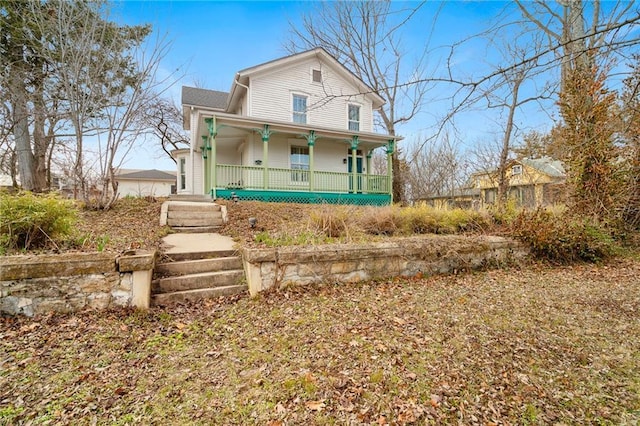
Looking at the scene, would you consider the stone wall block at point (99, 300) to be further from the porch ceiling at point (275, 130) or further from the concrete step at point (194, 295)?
the porch ceiling at point (275, 130)

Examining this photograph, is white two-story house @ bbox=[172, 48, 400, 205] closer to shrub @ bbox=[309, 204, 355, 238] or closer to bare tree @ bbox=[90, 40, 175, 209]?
bare tree @ bbox=[90, 40, 175, 209]

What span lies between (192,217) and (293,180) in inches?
239

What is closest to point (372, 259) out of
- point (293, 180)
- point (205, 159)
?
point (293, 180)

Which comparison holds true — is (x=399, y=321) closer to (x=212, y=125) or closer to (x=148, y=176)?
(x=212, y=125)

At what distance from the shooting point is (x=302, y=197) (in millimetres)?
11859

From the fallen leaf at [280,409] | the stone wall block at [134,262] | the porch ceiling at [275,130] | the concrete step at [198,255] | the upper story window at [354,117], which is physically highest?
the upper story window at [354,117]

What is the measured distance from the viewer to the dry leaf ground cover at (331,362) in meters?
1.92

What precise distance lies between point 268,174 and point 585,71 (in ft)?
32.3

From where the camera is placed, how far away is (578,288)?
14.0 feet

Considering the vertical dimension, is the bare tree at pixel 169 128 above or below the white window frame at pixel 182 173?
above

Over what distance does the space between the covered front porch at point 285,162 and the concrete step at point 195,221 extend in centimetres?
286

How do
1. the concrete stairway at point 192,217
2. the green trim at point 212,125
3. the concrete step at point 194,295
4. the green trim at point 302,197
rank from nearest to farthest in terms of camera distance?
the concrete step at point 194,295
the concrete stairway at point 192,217
the green trim at point 212,125
the green trim at point 302,197

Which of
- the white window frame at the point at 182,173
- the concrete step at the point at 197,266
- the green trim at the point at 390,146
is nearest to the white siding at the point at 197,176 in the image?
the white window frame at the point at 182,173

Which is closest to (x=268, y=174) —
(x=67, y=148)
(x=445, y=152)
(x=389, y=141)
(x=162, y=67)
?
(x=162, y=67)
